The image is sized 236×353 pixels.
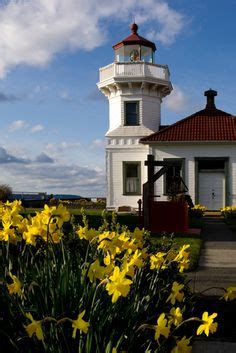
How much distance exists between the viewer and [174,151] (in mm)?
29250

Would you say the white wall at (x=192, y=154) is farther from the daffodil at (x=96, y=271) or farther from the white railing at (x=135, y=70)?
the daffodil at (x=96, y=271)

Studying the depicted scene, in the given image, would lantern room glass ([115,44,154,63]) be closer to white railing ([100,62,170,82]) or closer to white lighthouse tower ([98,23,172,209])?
white lighthouse tower ([98,23,172,209])

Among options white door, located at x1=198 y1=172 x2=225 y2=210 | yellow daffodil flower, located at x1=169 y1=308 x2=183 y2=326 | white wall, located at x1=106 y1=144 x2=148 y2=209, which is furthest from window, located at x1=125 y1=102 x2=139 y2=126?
yellow daffodil flower, located at x1=169 y1=308 x2=183 y2=326

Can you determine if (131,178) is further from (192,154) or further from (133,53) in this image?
(133,53)

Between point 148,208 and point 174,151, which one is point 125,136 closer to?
point 174,151

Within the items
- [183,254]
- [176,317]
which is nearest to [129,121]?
[183,254]

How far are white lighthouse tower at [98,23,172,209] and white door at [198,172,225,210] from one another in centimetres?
357

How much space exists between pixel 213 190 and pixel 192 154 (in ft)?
8.08

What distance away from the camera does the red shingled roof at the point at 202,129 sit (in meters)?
28.9

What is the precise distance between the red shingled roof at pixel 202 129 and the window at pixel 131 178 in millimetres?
1990

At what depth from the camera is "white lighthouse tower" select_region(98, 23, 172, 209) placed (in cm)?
3012

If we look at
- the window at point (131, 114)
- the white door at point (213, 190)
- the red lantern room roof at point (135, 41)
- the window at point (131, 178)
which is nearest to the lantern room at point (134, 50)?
the red lantern room roof at point (135, 41)

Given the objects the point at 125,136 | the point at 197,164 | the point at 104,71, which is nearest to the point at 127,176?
the point at 125,136

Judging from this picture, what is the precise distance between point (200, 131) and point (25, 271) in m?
26.5
